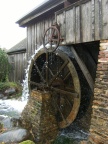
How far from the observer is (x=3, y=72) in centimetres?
1270

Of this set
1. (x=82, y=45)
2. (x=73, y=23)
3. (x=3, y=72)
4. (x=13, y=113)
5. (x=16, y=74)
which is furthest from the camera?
(x=3, y=72)

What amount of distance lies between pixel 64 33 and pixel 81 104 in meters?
1.94

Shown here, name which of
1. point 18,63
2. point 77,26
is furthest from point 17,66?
point 77,26

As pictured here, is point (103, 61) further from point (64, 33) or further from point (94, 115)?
point (64, 33)

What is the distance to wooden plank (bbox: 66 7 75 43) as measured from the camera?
4.62 m

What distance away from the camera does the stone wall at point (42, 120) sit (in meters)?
5.22

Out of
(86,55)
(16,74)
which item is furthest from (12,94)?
(86,55)

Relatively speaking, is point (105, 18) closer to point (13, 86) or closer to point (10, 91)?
point (13, 86)

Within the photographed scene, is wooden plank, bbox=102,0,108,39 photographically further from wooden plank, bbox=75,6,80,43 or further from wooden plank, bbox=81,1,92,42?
wooden plank, bbox=75,6,80,43

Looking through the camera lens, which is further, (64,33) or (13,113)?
(13,113)

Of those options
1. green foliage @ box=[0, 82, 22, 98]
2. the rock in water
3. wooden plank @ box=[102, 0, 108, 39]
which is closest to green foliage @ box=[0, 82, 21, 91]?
green foliage @ box=[0, 82, 22, 98]

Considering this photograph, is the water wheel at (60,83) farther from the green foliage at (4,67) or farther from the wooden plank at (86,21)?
the green foliage at (4,67)

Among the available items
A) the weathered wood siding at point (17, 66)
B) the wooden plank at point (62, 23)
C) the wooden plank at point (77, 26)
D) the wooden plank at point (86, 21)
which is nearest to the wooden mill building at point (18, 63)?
the weathered wood siding at point (17, 66)

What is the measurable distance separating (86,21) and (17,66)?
787cm
